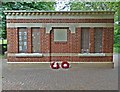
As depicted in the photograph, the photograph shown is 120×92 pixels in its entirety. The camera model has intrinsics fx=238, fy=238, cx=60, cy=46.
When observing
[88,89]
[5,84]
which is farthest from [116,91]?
[5,84]

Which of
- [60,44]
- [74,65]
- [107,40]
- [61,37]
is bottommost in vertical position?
[74,65]

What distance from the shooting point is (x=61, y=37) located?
8430 millimetres

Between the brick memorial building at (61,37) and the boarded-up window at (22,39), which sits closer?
the brick memorial building at (61,37)

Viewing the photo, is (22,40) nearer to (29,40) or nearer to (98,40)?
A: (29,40)

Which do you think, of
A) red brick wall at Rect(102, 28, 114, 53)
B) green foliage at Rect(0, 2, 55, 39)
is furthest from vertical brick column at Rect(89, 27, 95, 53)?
green foliage at Rect(0, 2, 55, 39)

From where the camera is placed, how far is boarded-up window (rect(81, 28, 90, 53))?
27.3ft

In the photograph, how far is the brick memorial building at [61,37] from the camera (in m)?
8.23

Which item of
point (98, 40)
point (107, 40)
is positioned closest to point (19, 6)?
point (98, 40)

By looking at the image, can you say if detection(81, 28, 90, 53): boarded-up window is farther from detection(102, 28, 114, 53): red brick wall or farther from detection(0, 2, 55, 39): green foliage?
detection(0, 2, 55, 39): green foliage

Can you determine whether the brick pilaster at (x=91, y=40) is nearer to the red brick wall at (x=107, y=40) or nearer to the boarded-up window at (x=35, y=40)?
the red brick wall at (x=107, y=40)

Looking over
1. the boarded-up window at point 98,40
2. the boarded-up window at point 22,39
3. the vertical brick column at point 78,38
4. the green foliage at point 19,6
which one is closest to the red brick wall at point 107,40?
the boarded-up window at point 98,40

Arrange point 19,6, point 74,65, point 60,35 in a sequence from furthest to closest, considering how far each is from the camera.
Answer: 1. point 19,6
2. point 60,35
3. point 74,65

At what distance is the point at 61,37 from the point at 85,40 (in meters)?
0.85

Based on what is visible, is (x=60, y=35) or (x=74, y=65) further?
(x=60, y=35)
